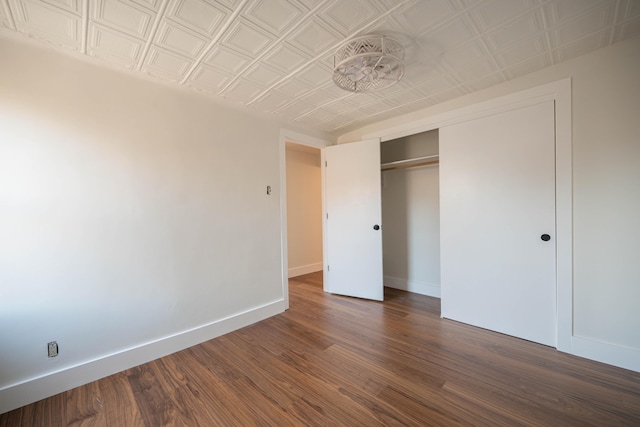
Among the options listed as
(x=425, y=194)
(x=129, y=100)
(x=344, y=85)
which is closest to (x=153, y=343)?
(x=129, y=100)

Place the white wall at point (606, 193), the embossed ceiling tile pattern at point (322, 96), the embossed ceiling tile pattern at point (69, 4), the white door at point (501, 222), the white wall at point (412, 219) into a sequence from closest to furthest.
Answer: the embossed ceiling tile pattern at point (69, 4) < the white wall at point (606, 193) < the white door at point (501, 222) < the embossed ceiling tile pattern at point (322, 96) < the white wall at point (412, 219)

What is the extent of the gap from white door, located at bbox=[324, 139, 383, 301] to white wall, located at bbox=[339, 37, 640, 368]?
185cm

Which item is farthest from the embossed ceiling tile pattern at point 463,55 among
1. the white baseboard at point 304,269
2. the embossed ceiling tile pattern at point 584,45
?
the white baseboard at point 304,269

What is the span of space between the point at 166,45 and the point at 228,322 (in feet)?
8.01

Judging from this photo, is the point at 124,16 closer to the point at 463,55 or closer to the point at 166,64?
the point at 166,64

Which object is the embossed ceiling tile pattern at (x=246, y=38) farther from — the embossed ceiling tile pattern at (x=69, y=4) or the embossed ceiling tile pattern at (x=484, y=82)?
the embossed ceiling tile pattern at (x=484, y=82)

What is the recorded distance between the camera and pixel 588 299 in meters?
2.02

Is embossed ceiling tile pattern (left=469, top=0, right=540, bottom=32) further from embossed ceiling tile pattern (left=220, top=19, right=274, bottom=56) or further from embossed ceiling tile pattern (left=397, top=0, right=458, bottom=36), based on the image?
embossed ceiling tile pattern (left=220, top=19, right=274, bottom=56)

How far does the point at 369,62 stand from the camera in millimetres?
1774

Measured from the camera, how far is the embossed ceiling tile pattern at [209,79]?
6.73 ft

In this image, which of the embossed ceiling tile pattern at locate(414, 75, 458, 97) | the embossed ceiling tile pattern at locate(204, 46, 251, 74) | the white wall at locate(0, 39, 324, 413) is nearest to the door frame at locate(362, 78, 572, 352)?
the embossed ceiling tile pattern at locate(414, 75, 458, 97)

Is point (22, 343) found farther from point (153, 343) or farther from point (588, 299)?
point (588, 299)

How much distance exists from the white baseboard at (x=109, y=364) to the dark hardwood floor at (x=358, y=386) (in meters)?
0.05

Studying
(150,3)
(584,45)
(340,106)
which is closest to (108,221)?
(150,3)
